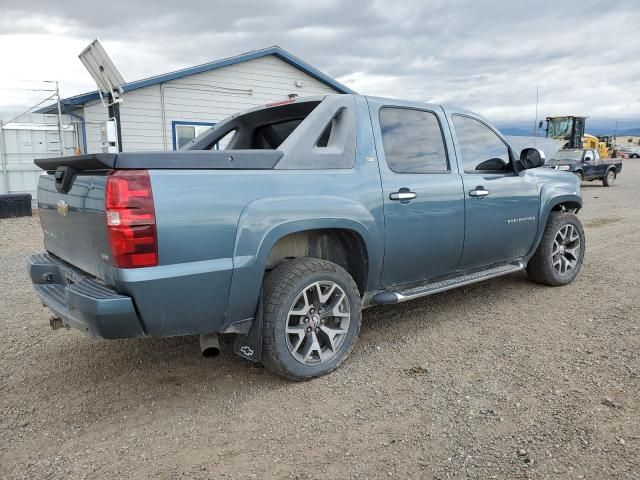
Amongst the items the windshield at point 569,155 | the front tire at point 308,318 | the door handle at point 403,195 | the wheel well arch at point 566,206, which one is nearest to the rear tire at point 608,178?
the windshield at point 569,155

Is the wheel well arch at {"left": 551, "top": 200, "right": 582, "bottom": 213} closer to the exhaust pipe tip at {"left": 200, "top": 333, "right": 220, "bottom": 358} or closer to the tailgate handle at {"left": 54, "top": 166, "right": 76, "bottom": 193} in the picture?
the exhaust pipe tip at {"left": 200, "top": 333, "right": 220, "bottom": 358}

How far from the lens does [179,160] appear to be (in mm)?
2789

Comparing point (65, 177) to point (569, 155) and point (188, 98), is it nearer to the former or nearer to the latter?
point (188, 98)

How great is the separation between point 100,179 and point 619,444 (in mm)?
3019

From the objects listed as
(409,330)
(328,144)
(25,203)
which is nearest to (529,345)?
(409,330)

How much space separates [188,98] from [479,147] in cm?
1126

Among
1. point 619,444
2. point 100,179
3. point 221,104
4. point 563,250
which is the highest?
point 221,104

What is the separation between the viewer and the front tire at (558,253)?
17.5 ft

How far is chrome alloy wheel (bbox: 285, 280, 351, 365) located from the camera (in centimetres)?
333

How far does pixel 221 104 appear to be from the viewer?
14820 millimetres

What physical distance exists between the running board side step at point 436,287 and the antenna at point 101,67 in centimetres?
788

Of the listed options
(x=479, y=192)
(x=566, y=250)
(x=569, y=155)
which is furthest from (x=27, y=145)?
(x=569, y=155)

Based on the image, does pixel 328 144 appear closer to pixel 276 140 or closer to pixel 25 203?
pixel 276 140

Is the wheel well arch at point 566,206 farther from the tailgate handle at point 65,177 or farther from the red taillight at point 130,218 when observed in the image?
the tailgate handle at point 65,177
